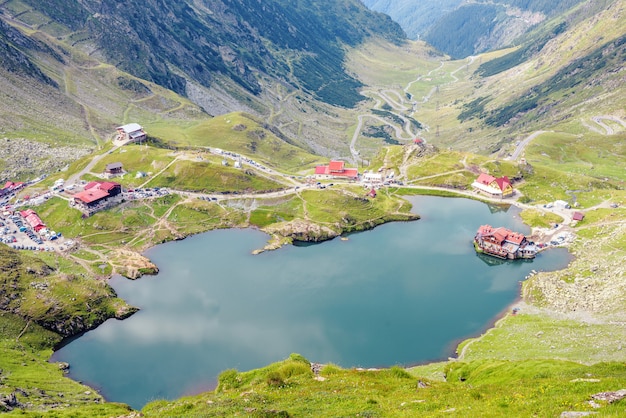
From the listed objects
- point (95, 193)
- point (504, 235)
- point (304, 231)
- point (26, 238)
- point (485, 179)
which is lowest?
point (26, 238)

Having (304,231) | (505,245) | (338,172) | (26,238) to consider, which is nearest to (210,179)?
(304,231)

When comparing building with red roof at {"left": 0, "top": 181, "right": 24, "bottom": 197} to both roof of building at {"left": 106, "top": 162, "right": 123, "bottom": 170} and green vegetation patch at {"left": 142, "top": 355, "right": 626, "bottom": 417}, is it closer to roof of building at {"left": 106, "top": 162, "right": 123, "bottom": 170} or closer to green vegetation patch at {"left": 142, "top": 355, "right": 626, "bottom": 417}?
roof of building at {"left": 106, "top": 162, "right": 123, "bottom": 170}

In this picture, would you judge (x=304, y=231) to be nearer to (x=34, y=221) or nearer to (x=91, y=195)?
(x=91, y=195)

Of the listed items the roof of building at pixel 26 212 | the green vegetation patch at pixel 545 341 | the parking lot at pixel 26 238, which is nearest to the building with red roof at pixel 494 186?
the green vegetation patch at pixel 545 341

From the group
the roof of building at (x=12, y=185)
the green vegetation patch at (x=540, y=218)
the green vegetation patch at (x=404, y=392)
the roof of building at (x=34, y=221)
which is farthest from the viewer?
the roof of building at (x=12, y=185)

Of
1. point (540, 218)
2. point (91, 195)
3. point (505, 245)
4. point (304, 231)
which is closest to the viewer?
point (505, 245)

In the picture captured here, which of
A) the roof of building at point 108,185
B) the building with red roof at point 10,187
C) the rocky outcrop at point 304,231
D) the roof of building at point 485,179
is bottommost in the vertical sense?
the rocky outcrop at point 304,231

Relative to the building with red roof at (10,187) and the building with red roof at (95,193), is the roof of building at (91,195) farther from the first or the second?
the building with red roof at (10,187)
